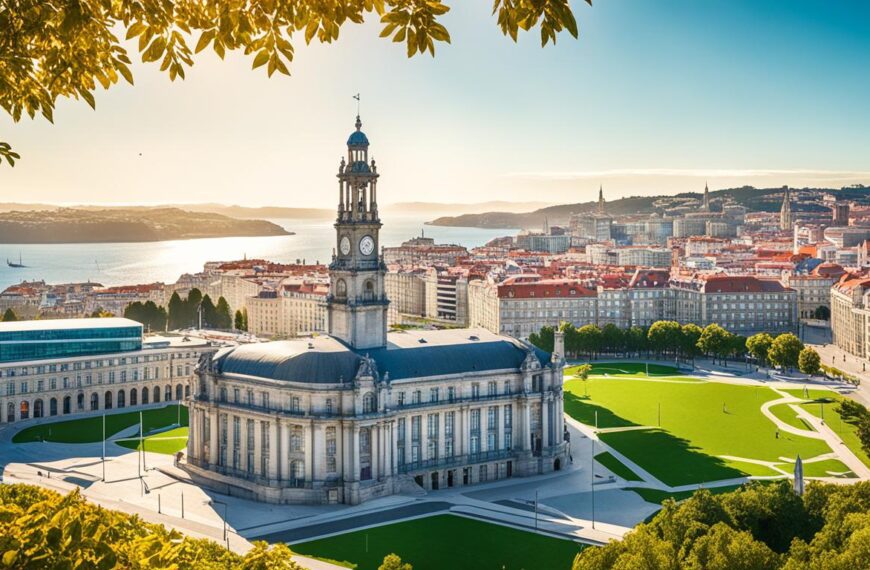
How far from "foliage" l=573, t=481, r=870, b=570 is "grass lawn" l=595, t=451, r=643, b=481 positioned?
13.6m

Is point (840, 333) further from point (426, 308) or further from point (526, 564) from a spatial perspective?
point (526, 564)

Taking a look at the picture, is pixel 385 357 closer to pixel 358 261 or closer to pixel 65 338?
pixel 358 261

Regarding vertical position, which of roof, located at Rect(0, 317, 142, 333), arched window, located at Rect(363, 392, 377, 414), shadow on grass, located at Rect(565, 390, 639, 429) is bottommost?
shadow on grass, located at Rect(565, 390, 639, 429)

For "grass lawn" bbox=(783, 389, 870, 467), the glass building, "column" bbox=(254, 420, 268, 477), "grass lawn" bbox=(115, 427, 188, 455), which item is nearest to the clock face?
"column" bbox=(254, 420, 268, 477)

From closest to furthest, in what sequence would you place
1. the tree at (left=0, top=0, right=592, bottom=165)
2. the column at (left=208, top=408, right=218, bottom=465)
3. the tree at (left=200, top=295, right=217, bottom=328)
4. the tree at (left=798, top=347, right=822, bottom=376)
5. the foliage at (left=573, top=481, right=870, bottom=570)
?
the tree at (left=0, top=0, right=592, bottom=165), the foliage at (left=573, top=481, right=870, bottom=570), the column at (left=208, top=408, right=218, bottom=465), the tree at (left=798, top=347, right=822, bottom=376), the tree at (left=200, top=295, right=217, bottom=328)

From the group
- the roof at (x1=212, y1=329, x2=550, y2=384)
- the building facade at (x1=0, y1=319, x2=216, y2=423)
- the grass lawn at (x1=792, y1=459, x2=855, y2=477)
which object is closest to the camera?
the roof at (x1=212, y1=329, x2=550, y2=384)

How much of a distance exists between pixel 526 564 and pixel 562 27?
33467 mm

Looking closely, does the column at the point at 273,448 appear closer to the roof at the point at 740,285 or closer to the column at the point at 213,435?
the column at the point at 213,435

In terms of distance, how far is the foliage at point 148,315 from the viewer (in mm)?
100812

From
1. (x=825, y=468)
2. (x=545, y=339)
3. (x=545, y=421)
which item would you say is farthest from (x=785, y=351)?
(x=545, y=421)

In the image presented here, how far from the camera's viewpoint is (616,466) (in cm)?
5438

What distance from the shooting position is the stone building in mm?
48906

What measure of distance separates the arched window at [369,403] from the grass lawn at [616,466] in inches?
596

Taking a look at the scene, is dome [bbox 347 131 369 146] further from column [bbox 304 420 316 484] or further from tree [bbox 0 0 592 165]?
tree [bbox 0 0 592 165]
